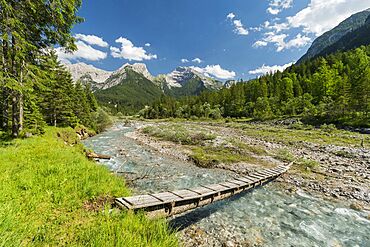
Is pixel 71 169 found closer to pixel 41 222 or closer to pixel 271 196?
pixel 41 222

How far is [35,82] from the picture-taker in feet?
43.4

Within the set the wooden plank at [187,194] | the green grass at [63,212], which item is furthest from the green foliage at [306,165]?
the green grass at [63,212]

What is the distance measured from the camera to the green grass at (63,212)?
13.3 ft

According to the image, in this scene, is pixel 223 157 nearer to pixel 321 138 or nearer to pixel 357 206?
pixel 357 206

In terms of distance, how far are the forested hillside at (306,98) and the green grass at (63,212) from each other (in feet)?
160

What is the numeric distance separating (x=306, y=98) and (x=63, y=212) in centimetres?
6982

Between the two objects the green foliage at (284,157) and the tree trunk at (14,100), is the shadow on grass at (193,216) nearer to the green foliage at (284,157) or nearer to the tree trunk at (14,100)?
the green foliage at (284,157)

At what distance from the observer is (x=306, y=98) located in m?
60.7

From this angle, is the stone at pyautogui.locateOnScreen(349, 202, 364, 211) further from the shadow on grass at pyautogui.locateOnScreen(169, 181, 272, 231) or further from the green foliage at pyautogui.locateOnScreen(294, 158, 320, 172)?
the shadow on grass at pyautogui.locateOnScreen(169, 181, 272, 231)

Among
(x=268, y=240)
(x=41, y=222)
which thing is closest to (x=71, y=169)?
(x=41, y=222)

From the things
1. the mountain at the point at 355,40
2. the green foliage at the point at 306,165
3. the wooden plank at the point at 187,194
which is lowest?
the green foliage at the point at 306,165

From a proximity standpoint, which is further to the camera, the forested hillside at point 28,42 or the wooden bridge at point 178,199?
the forested hillside at point 28,42

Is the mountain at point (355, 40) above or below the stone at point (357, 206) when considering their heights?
above

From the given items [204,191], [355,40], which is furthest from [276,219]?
[355,40]
